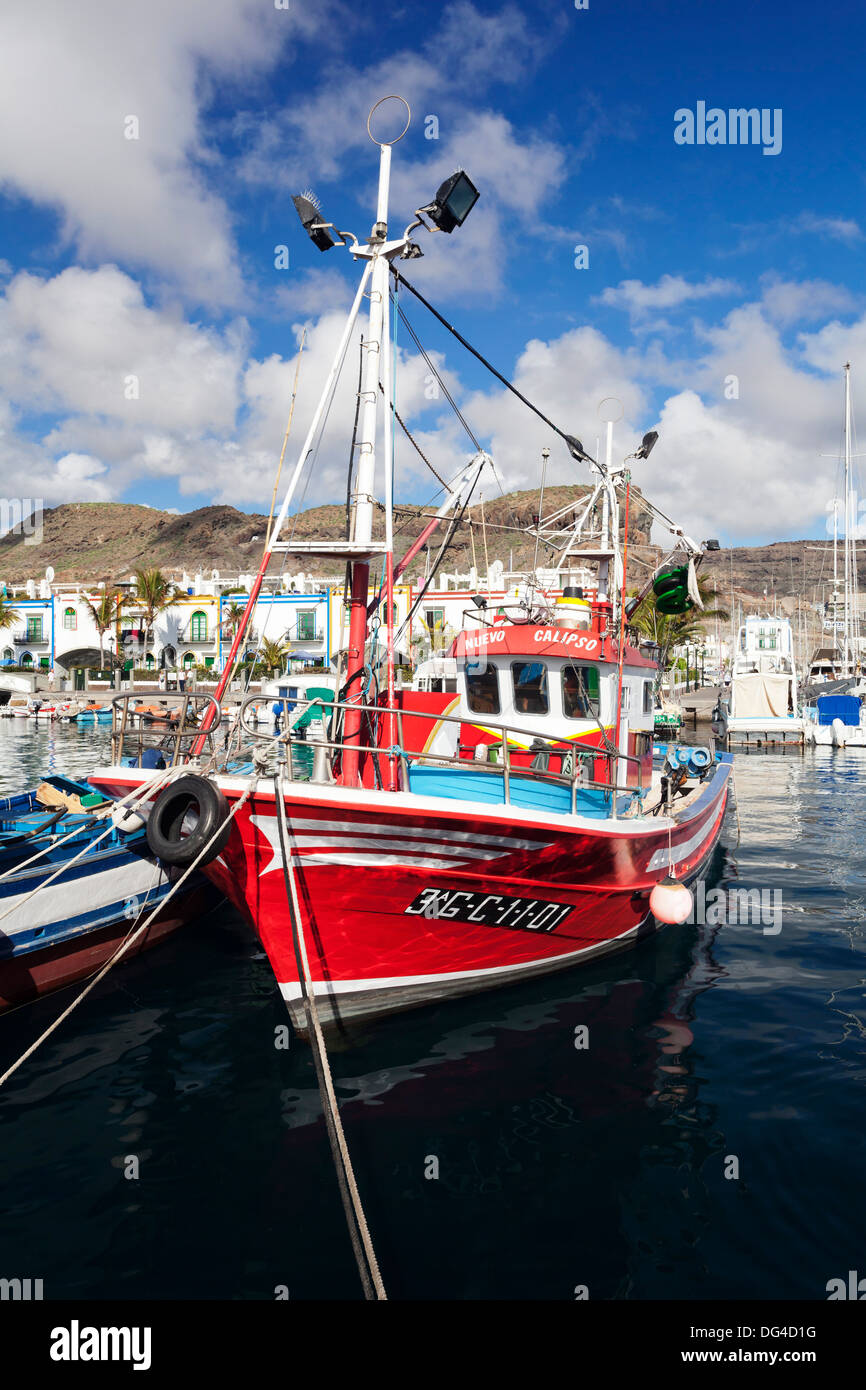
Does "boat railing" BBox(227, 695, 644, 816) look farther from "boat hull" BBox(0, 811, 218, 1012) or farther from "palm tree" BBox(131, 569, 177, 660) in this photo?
"palm tree" BBox(131, 569, 177, 660)

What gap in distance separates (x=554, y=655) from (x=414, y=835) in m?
4.04

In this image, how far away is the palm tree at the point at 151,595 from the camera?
5700cm

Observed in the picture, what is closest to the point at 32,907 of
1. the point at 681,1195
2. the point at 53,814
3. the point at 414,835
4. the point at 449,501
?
the point at 53,814

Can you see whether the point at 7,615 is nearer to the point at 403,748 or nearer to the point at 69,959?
the point at 69,959

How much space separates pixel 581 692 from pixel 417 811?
4222mm

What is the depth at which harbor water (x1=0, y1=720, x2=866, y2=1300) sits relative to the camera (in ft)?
13.9

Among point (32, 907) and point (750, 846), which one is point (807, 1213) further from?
point (750, 846)

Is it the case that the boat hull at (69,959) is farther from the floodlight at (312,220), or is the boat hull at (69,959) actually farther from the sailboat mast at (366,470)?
the floodlight at (312,220)

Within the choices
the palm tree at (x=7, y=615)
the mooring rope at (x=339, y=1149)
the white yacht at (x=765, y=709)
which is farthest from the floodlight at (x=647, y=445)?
the palm tree at (x=7, y=615)

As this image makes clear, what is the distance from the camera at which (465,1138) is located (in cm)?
538

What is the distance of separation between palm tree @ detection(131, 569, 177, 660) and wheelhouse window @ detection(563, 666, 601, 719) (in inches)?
2083

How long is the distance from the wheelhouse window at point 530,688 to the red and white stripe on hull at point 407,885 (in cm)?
237

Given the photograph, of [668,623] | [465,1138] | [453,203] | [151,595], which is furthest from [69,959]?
[151,595]

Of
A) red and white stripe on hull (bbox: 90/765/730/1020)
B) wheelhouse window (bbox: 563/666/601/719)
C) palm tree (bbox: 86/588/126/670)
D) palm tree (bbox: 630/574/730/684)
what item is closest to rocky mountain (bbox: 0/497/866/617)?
palm tree (bbox: 86/588/126/670)
